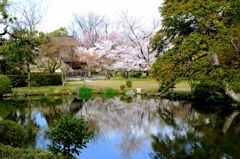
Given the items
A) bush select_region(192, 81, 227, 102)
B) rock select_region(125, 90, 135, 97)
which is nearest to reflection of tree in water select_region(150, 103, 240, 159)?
bush select_region(192, 81, 227, 102)

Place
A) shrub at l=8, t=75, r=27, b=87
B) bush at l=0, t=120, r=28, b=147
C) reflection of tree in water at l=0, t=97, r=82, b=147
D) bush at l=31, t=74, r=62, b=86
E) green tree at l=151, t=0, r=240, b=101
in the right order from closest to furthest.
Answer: bush at l=0, t=120, r=28, b=147 < reflection of tree in water at l=0, t=97, r=82, b=147 < green tree at l=151, t=0, r=240, b=101 < shrub at l=8, t=75, r=27, b=87 < bush at l=31, t=74, r=62, b=86

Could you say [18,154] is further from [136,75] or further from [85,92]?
[136,75]

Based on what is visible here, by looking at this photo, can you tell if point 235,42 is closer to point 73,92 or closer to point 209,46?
point 209,46

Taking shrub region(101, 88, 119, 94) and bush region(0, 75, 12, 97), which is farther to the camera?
shrub region(101, 88, 119, 94)

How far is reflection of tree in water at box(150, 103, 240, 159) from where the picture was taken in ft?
36.6

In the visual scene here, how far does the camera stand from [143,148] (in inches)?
493

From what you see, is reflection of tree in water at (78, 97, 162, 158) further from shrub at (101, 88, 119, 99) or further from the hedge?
the hedge

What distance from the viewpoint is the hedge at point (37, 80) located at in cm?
3407

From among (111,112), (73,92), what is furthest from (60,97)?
(111,112)

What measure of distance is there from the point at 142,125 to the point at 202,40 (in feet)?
23.7

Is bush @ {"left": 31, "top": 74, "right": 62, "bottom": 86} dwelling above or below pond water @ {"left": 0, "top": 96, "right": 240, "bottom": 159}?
above

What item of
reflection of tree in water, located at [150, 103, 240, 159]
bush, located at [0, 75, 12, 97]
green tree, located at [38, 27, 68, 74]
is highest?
green tree, located at [38, 27, 68, 74]

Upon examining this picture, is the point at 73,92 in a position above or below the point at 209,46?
below

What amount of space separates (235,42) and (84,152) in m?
15.0
